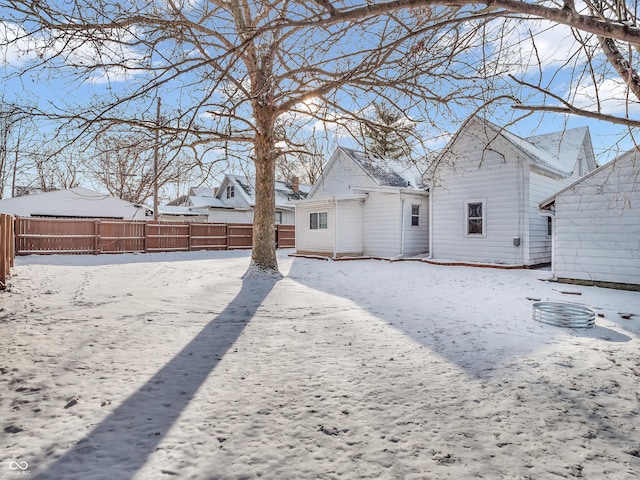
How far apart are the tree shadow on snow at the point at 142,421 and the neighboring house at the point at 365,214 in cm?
1189

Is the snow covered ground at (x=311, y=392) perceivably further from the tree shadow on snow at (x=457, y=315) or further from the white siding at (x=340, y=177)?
the white siding at (x=340, y=177)

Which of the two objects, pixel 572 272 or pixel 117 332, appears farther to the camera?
pixel 572 272

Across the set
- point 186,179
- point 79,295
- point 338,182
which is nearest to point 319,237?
point 338,182

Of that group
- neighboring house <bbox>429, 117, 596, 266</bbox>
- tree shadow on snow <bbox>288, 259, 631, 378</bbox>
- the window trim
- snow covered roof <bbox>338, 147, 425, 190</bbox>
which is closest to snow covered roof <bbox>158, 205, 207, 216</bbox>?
snow covered roof <bbox>338, 147, 425, 190</bbox>

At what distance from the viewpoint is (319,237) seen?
56.9ft

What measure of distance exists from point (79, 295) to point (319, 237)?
11269 millimetres

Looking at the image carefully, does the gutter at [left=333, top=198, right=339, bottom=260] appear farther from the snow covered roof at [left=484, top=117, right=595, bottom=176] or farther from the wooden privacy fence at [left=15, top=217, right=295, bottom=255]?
the wooden privacy fence at [left=15, top=217, right=295, bottom=255]

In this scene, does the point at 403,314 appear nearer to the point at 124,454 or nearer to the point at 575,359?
the point at 575,359

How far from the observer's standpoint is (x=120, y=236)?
1869 centimetres

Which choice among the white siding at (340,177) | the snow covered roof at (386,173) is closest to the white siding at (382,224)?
the snow covered roof at (386,173)

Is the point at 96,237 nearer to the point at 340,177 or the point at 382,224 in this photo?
the point at 340,177

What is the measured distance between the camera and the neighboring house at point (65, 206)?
21203 mm

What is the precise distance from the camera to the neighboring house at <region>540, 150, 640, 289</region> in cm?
859

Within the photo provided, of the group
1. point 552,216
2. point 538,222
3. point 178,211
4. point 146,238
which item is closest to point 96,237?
point 146,238
